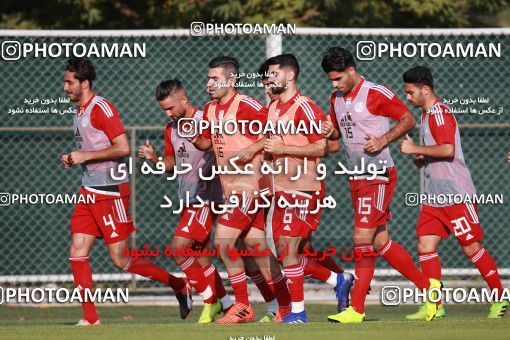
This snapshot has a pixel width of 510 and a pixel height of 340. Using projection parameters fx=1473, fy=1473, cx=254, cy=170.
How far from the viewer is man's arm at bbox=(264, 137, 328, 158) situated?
10.9 m

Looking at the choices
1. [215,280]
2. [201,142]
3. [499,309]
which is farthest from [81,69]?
[499,309]

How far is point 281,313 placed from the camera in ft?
37.7

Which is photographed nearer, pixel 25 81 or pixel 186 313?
pixel 186 313

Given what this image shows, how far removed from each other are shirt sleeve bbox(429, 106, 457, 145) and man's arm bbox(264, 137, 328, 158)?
3.07 ft

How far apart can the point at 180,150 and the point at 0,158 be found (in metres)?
3.25

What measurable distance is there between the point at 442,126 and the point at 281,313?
192cm

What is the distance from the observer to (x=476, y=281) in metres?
14.8

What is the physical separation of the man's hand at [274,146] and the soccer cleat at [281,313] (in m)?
1.36

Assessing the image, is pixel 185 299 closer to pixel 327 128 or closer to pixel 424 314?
pixel 424 314

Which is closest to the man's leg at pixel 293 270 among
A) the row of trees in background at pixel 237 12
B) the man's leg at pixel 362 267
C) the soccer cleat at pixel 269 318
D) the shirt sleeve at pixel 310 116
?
the man's leg at pixel 362 267

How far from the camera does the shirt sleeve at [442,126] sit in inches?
447

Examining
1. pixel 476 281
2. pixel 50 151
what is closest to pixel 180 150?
pixel 50 151

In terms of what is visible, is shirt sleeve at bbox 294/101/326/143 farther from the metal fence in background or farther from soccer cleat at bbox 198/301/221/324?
the metal fence in background

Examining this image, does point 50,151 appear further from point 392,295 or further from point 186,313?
point 392,295
